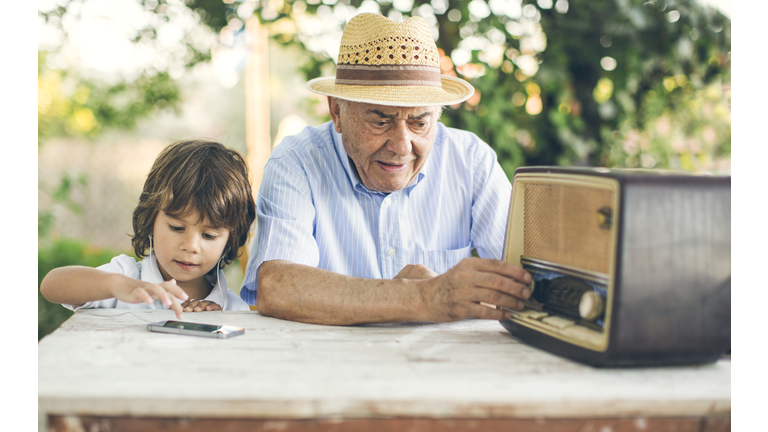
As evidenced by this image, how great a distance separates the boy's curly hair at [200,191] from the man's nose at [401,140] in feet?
1.87

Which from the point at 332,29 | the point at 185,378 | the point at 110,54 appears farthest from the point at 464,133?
the point at 110,54

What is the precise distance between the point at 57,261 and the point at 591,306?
12.8 feet

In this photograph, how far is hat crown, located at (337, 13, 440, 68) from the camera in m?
1.70

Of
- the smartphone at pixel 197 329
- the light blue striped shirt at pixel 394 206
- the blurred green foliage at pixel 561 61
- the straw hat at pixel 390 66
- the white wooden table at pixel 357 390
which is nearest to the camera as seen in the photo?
the white wooden table at pixel 357 390

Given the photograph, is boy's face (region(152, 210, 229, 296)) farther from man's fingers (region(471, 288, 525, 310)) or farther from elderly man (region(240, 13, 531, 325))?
man's fingers (region(471, 288, 525, 310))

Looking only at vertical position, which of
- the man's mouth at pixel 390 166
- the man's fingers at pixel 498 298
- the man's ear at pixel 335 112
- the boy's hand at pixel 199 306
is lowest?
the boy's hand at pixel 199 306

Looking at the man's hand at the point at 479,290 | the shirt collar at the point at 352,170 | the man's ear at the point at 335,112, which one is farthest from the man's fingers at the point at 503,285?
the man's ear at the point at 335,112

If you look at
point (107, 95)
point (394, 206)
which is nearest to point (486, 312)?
point (394, 206)

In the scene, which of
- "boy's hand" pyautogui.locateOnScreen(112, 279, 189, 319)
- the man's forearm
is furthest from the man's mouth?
"boy's hand" pyautogui.locateOnScreen(112, 279, 189, 319)

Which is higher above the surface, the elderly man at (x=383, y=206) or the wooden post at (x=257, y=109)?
the wooden post at (x=257, y=109)

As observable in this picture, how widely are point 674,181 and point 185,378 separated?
957 millimetres

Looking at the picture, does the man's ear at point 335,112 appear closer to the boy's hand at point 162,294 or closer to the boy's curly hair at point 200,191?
the boy's curly hair at point 200,191

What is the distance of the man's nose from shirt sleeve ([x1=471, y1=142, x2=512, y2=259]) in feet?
1.38

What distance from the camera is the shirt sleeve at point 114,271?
1539 millimetres
